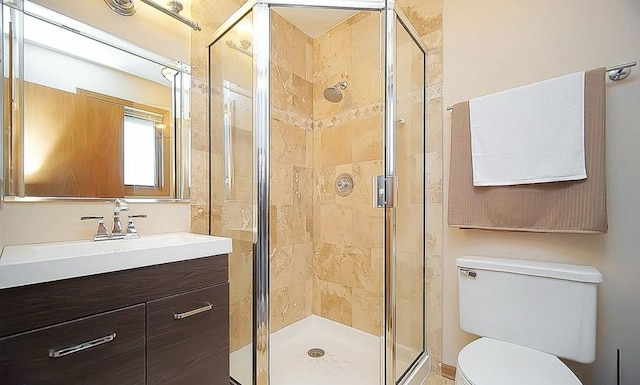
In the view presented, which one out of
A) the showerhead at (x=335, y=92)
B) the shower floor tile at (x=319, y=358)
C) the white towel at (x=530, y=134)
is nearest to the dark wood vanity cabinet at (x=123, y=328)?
the shower floor tile at (x=319, y=358)

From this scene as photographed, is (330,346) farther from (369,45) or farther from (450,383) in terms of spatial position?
(369,45)

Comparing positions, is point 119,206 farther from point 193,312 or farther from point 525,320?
point 525,320

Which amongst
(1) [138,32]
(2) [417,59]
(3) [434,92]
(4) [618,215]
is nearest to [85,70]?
(1) [138,32]

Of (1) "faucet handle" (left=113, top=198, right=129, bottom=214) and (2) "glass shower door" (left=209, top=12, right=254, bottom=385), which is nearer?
(1) "faucet handle" (left=113, top=198, right=129, bottom=214)

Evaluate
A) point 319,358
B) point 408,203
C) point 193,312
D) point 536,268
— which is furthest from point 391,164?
point 319,358

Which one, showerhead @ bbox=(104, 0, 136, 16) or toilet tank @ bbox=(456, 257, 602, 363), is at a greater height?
showerhead @ bbox=(104, 0, 136, 16)

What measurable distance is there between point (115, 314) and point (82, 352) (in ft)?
0.37

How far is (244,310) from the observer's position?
1.33 m

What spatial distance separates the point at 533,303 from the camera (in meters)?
1.20

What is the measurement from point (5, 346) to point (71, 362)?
0.51 feet

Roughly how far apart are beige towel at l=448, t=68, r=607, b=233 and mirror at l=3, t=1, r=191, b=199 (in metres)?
1.50

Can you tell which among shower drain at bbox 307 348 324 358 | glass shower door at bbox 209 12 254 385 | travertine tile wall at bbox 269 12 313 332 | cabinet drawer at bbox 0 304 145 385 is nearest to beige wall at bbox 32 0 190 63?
glass shower door at bbox 209 12 254 385

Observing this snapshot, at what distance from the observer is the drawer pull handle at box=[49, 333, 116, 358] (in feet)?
2.42

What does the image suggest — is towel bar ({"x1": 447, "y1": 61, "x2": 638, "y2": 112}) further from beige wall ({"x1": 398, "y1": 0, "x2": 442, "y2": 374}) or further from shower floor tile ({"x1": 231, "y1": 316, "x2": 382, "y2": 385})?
shower floor tile ({"x1": 231, "y1": 316, "x2": 382, "y2": 385})
